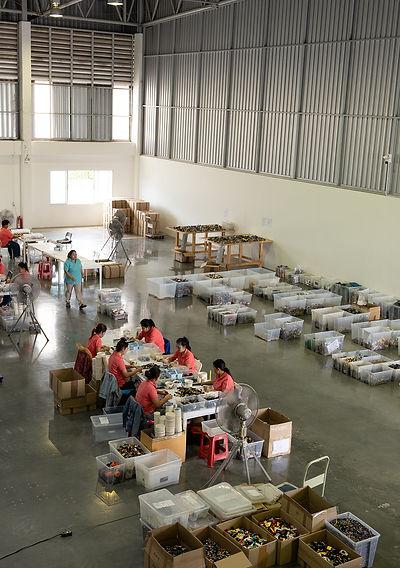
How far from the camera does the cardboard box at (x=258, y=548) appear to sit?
6.36 meters

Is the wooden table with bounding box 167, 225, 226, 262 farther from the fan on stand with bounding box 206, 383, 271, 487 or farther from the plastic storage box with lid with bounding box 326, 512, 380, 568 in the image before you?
the plastic storage box with lid with bounding box 326, 512, 380, 568

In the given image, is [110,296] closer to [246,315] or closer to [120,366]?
[246,315]

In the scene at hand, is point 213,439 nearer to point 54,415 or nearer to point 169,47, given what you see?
point 54,415

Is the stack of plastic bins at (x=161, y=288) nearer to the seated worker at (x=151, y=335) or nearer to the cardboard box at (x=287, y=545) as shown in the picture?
the seated worker at (x=151, y=335)

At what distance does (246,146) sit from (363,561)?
1475 cm

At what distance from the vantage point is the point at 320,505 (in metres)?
6.96

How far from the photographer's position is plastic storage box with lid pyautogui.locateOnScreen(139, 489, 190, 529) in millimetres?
6621

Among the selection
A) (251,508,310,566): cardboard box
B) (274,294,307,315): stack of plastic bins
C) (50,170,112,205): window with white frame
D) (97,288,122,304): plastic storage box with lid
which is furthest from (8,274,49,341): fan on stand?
(50,170,112,205): window with white frame

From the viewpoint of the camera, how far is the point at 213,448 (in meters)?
8.32

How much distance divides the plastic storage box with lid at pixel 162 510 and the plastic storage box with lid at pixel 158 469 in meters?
0.67

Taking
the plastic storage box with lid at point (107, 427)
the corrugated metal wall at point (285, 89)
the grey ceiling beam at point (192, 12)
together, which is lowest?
the plastic storage box with lid at point (107, 427)

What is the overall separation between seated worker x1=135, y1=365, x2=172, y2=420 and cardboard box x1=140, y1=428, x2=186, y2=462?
0.97ft

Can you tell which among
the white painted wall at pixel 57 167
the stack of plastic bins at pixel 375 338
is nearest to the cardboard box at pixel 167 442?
the stack of plastic bins at pixel 375 338

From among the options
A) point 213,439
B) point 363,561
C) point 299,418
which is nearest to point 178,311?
point 299,418
